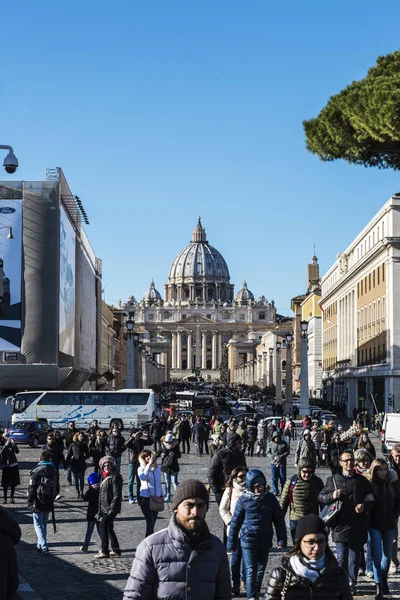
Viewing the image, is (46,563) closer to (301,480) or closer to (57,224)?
(301,480)

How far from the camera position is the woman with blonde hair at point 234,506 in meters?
10.5

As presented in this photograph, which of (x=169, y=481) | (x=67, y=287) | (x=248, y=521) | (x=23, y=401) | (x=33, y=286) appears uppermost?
(x=67, y=287)

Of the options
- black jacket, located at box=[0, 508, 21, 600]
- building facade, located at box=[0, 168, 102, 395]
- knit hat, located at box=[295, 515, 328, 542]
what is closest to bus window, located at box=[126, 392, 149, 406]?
building facade, located at box=[0, 168, 102, 395]

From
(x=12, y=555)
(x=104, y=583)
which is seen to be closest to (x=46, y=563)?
(x=104, y=583)

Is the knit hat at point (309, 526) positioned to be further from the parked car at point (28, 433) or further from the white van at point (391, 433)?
the parked car at point (28, 433)

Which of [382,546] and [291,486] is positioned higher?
[291,486]

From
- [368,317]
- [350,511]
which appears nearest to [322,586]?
[350,511]

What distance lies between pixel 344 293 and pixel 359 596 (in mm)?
56097

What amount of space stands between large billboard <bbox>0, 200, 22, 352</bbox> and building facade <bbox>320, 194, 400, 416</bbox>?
636 inches

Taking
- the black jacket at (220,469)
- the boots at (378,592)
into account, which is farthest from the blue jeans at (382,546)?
the black jacket at (220,469)

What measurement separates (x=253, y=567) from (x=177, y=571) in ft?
14.4

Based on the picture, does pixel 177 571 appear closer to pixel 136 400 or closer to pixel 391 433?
pixel 391 433

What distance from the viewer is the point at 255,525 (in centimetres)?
953

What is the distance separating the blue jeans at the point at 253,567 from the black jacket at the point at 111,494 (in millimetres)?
3215
